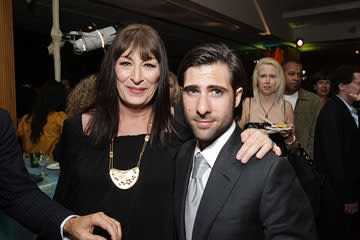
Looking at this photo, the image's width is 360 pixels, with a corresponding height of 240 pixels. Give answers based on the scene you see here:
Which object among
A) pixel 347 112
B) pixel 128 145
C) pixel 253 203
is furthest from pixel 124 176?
pixel 347 112

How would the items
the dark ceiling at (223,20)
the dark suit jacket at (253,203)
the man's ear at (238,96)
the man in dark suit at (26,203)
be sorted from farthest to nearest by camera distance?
the dark ceiling at (223,20) < the man's ear at (238,96) < the man in dark suit at (26,203) < the dark suit jacket at (253,203)

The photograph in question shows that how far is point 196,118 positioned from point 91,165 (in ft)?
1.92

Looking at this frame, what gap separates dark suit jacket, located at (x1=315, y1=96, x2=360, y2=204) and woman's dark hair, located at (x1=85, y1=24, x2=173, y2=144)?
6.18ft

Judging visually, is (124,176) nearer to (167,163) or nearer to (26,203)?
(167,163)

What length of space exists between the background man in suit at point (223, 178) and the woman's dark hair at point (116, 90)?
253mm

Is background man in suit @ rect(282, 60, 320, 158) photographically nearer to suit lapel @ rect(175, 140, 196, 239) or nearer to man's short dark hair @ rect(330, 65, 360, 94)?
man's short dark hair @ rect(330, 65, 360, 94)

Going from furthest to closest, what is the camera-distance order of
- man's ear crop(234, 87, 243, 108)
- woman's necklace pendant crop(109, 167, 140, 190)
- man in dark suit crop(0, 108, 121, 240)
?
woman's necklace pendant crop(109, 167, 140, 190) → man's ear crop(234, 87, 243, 108) → man in dark suit crop(0, 108, 121, 240)

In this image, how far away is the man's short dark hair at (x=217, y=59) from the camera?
1.12 m

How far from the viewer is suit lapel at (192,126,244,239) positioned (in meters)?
1.00

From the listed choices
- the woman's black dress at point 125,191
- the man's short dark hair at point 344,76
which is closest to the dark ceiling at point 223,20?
the man's short dark hair at point 344,76

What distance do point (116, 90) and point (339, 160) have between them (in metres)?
2.22

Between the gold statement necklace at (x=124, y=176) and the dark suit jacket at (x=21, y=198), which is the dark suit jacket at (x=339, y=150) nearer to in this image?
the gold statement necklace at (x=124, y=176)

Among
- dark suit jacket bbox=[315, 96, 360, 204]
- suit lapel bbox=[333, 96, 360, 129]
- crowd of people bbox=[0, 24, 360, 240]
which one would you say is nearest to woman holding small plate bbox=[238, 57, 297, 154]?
dark suit jacket bbox=[315, 96, 360, 204]

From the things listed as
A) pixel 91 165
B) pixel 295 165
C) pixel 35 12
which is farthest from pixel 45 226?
pixel 35 12
